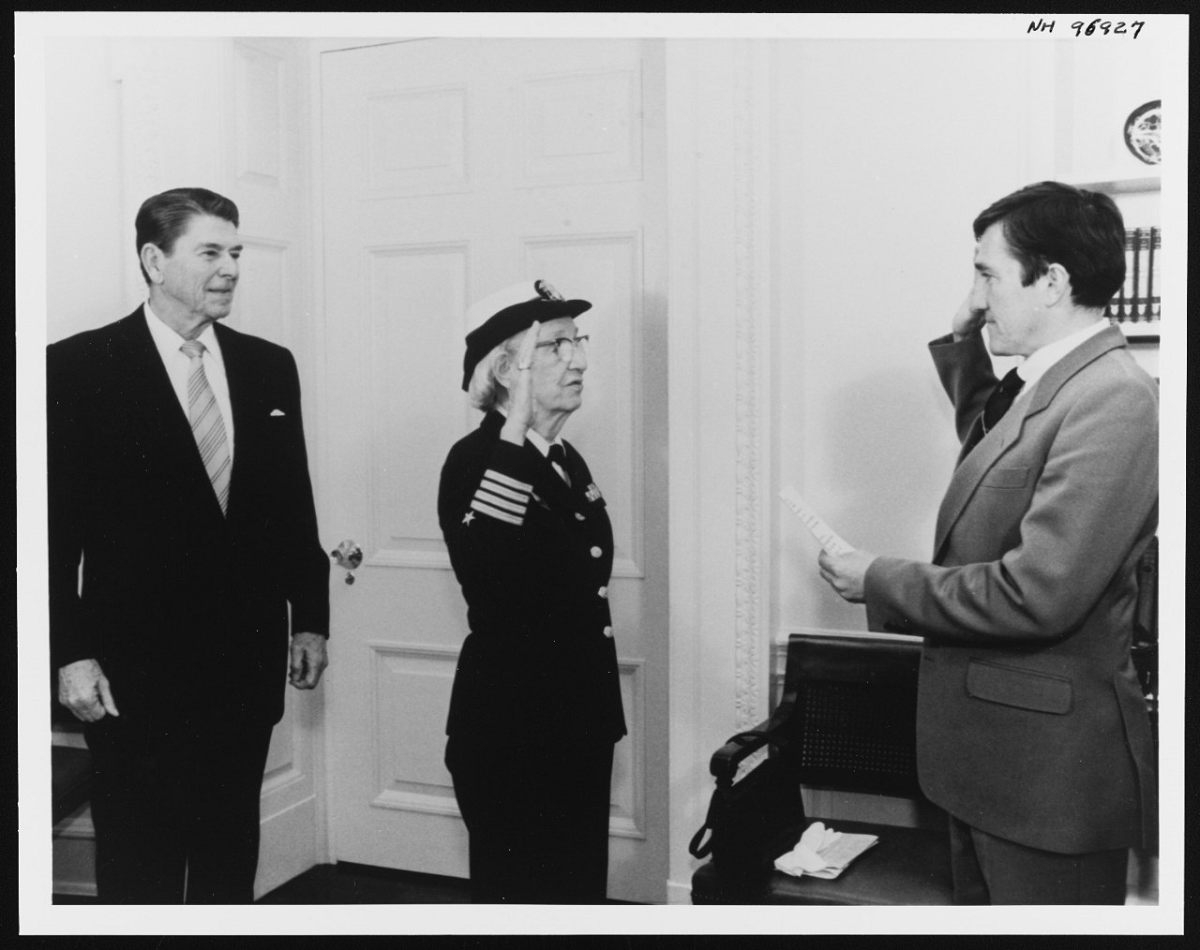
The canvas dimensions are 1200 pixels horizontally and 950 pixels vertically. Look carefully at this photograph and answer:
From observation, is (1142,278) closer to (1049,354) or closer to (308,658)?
(1049,354)

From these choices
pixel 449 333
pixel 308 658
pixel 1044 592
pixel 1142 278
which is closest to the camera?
pixel 1044 592

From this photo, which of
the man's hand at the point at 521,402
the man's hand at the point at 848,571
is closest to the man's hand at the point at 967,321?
the man's hand at the point at 848,571

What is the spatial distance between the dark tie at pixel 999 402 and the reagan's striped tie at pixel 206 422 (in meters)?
1.69

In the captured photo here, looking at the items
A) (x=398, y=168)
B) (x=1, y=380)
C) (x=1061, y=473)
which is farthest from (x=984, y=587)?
(x=1, y=380)

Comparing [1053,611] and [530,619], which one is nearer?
[1053,611]

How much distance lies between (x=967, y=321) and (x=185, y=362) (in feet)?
5.80

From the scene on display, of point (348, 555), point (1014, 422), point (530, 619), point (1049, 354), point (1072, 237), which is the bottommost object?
point (530, 619)

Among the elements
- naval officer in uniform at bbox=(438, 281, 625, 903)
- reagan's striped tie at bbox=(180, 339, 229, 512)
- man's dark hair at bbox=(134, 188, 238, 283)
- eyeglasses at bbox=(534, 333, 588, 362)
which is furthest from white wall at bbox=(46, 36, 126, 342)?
eyeglasses at bbox=(534, 333, 588, 362)

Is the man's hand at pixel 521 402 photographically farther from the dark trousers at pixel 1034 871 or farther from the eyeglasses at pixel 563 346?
the dark trousers at pixel 1034 871

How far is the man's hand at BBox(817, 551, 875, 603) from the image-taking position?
7.52ft

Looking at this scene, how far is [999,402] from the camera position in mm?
2248

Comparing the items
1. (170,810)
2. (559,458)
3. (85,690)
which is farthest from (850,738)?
(85,690)

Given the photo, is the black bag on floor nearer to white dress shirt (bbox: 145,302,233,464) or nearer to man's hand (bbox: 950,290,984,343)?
man's hand (bbox: 950,290,984,343)

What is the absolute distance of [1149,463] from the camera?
2.08m
